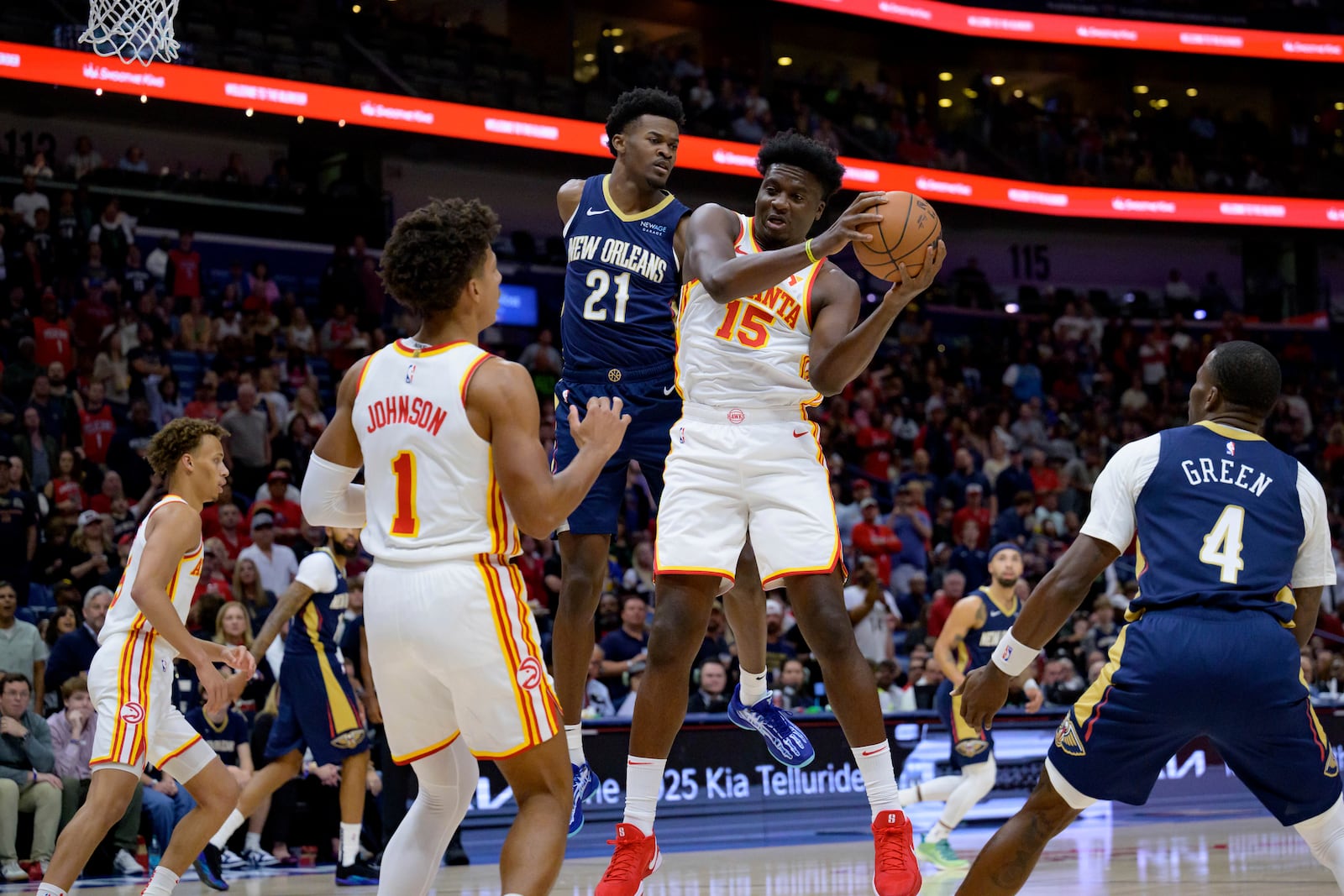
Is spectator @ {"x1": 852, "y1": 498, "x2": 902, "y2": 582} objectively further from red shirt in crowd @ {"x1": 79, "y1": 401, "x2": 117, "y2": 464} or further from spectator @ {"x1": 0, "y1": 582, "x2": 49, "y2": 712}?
spectator @ {"x1": 0, "y1": 582, "x2": 49, "y2": 712}

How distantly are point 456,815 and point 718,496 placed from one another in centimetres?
164

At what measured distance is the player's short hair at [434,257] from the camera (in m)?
4.36

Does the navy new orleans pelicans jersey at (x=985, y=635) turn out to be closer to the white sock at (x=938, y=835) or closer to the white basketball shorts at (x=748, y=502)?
the white sock at (x=938, y=835)

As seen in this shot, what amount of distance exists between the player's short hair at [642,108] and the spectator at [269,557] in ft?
23.4

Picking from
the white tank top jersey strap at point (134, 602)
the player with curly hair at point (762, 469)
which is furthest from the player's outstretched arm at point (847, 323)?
the white tank top jersey strap at point (134, 602)

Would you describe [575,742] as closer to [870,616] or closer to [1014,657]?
[1014,657]

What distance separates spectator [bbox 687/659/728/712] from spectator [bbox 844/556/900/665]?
2.52m

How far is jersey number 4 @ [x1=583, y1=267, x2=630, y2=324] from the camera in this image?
6.35 m

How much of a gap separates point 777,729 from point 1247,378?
268cm

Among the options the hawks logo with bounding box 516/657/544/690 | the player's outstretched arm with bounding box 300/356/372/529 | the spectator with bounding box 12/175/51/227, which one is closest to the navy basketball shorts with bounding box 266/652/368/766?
the player's outstretched arm with bounding box 300/356/372/529

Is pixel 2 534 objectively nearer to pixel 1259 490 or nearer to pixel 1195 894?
pixel 1195 894

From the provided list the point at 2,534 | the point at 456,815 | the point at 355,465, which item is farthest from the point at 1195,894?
the point at 2,534

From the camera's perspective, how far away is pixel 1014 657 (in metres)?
4.65

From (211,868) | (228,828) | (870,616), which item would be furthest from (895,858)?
(870,616)
